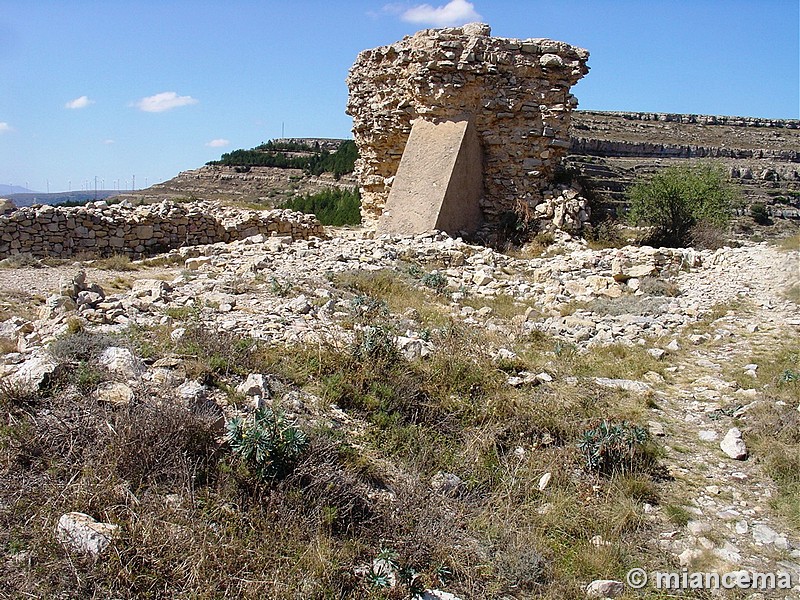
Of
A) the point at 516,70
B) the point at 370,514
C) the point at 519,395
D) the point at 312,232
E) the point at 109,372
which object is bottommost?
the point at 370,514

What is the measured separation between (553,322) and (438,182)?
4.88m

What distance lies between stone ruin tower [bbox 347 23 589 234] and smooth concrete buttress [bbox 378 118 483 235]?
19 mm

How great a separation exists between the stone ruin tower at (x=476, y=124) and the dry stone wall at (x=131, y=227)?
2514 millimetres

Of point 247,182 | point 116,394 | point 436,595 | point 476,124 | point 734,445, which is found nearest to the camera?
point 436,595

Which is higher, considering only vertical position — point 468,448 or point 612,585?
point 468,448

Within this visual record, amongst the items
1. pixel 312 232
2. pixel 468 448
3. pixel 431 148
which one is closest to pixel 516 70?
pixel 431 148

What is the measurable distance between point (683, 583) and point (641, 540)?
333mm

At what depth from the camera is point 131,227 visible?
10945mm

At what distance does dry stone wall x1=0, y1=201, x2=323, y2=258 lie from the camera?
10297 mm

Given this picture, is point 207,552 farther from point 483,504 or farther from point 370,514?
point 483,504

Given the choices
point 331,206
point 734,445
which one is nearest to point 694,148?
point 331,206

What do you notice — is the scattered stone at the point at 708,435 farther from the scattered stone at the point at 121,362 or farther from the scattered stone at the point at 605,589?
the scattered stone at the point at 121,362

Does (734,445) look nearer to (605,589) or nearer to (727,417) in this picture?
(727,417)

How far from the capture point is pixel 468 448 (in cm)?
406
